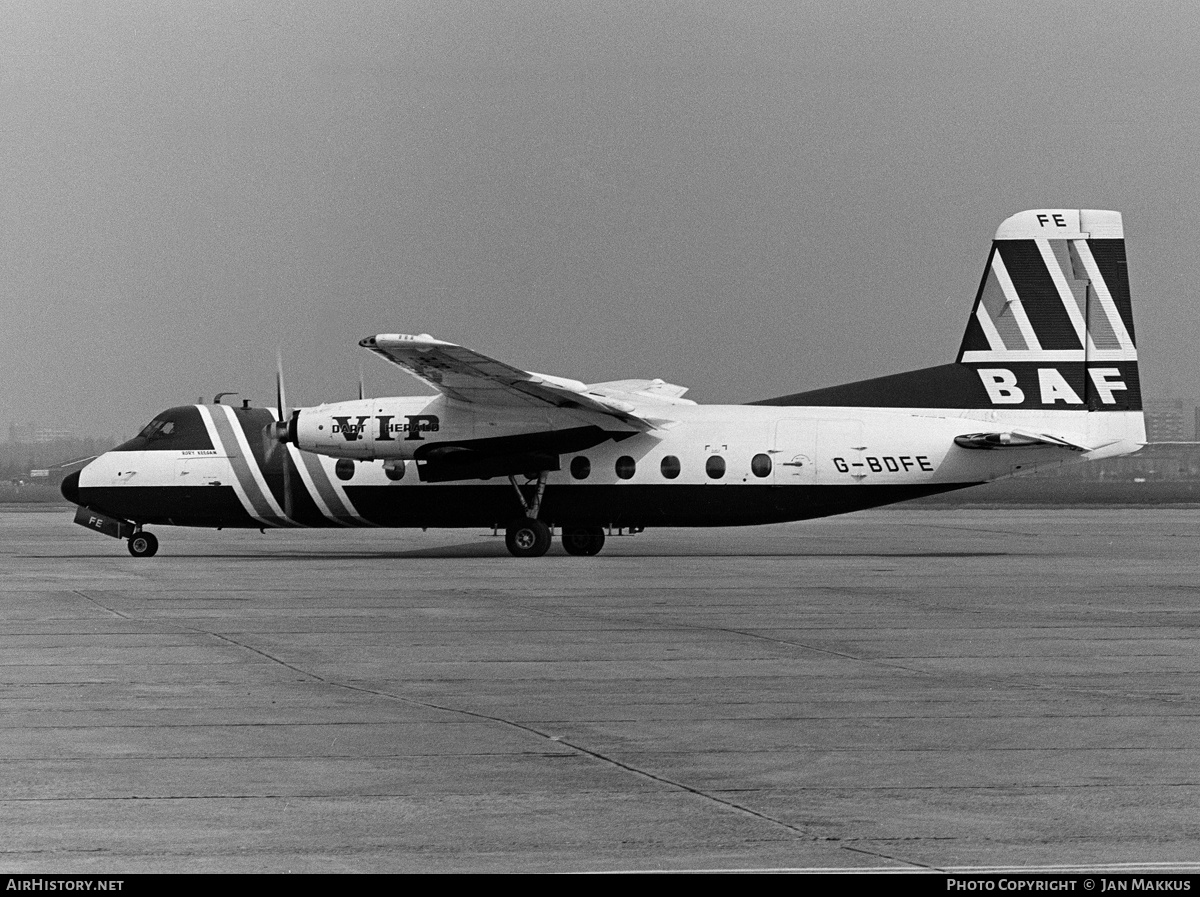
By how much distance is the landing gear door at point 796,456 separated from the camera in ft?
96.4

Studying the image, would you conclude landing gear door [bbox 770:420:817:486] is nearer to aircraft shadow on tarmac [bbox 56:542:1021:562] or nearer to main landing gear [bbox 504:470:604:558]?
aircraft shadow on tarmac [bbox 56:542:1021:562]

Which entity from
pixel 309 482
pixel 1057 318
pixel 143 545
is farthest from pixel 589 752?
pixel 143 545

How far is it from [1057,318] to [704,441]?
766cm

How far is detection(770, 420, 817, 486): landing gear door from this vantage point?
2939 cm

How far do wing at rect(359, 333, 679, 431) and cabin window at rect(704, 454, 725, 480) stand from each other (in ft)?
4.41

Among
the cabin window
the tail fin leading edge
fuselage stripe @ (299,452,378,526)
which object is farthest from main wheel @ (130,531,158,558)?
the tail fin leading edge

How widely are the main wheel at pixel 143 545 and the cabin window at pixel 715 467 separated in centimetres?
1195

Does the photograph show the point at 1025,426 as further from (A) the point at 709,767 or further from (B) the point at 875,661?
(A) the point at 709,767

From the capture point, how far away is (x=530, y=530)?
30.3 m

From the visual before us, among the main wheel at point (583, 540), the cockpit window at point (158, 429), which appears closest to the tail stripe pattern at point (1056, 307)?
the main wheel at point (583, 540)

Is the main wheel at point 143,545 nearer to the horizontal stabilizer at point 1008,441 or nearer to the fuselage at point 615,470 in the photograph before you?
the fuselage at point 615,470

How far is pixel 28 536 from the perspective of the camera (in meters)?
41.4

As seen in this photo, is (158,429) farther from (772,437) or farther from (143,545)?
(772,437)
